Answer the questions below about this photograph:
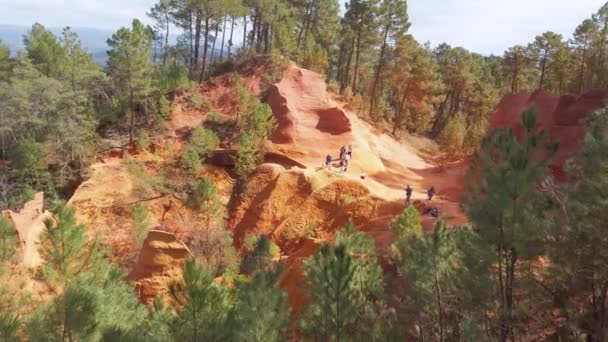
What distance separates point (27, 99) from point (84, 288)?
27159 millimetres

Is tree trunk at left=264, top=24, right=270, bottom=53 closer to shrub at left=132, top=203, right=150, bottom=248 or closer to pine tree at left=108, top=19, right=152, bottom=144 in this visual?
pine tree at left=108, top=19, right=152, bottom=144

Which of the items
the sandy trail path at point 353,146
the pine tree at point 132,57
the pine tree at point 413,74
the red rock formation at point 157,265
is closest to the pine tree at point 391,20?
the pine tree at point 413,74

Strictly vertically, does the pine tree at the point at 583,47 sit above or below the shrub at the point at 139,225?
above

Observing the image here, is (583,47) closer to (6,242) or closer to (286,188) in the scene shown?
(286,188)

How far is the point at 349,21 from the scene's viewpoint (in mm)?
40875

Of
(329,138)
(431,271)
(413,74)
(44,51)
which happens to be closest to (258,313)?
(431,271)

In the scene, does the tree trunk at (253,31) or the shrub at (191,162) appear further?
the tree trunk at (253,31)

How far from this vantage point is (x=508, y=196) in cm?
882

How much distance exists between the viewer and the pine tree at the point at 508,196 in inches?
340

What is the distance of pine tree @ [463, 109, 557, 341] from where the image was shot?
28.4ft

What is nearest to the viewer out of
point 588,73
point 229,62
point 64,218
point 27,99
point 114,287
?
point 114,287

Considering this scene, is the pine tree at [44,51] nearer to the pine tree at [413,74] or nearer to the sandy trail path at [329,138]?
the sandy trail path at [329,138]

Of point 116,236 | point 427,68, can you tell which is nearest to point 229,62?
point 427,68

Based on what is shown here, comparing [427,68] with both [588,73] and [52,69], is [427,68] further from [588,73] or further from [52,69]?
[52,69]
